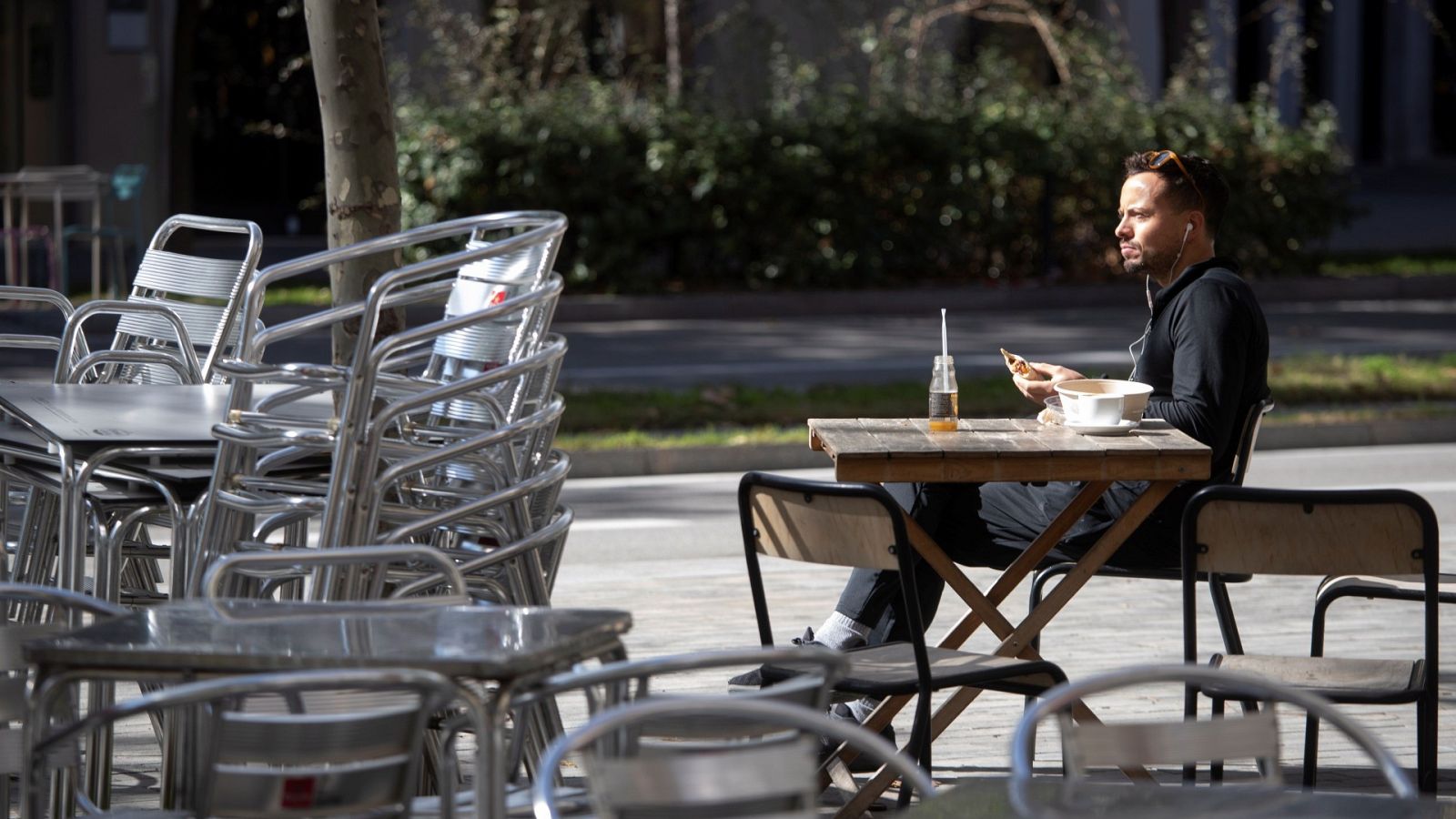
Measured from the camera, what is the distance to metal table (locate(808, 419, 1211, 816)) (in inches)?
175

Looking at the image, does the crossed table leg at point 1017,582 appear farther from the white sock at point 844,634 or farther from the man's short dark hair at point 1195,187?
the man's short dark hair at point 1195,187

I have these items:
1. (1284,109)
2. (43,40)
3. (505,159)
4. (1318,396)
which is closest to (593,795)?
(1318,396)

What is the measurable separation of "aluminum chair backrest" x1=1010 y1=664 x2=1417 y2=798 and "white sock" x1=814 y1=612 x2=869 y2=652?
7.45 feet

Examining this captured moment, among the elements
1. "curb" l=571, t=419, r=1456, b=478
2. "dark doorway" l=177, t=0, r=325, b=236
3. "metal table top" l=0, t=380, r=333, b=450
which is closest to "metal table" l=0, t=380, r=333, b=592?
"metal table top" l=0, t=380, r=333, b=450

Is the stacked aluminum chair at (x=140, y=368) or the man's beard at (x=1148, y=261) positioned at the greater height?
the man's beard at (x=1148, y=261)

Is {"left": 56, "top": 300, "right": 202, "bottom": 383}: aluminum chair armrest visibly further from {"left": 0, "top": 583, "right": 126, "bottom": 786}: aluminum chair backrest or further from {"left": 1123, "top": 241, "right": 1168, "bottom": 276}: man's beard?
{"left": 1123, "top": 241, "right": 1168, "bottom": 276}: man's beard

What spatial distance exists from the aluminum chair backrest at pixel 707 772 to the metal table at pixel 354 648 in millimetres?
176

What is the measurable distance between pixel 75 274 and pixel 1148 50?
14.9 metres

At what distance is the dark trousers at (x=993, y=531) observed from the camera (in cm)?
511

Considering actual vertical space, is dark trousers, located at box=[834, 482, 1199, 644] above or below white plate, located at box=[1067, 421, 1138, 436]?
below

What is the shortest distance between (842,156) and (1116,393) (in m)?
15.4

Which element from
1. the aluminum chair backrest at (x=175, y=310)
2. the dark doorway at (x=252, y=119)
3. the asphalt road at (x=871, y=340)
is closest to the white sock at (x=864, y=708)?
the aluminum chair backrest at (x=175, y=310)

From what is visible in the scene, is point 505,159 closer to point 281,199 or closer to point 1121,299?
point 1121,299

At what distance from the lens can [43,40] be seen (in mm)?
25000
